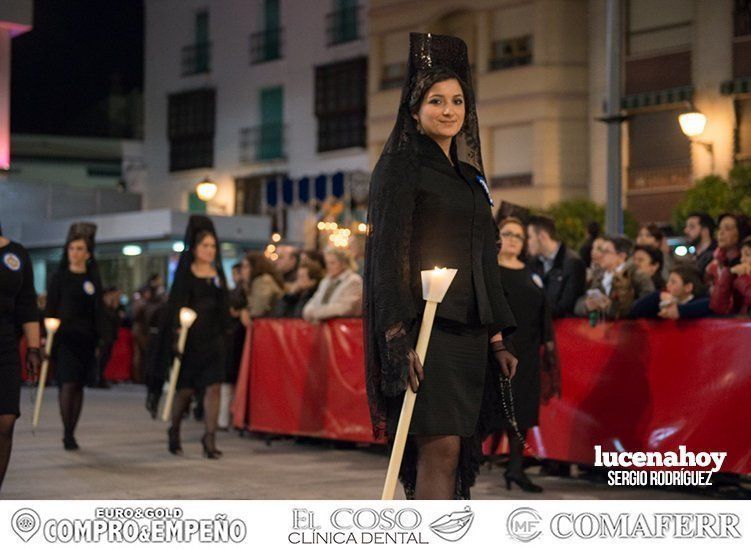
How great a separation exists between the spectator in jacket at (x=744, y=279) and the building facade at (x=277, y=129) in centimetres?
2094

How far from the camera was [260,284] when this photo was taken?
12.7 meters

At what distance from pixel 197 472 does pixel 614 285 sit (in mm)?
3016

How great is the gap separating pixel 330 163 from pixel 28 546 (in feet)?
93.5

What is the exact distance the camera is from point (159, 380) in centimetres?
1083

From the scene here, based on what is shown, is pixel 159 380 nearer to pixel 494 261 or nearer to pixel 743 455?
pixel 743 455

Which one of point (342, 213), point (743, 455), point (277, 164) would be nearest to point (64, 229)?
point (342, 213)

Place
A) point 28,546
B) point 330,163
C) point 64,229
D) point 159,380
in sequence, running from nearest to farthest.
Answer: point 28,546, point 159,380, point 64,229, point 330,163

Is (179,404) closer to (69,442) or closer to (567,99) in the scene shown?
(69,442)

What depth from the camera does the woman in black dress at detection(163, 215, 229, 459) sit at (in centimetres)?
1002

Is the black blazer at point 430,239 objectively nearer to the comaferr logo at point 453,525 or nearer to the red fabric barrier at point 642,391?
the comaferr logo at point 453,525

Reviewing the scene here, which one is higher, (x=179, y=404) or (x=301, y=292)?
(x=301, y=292)

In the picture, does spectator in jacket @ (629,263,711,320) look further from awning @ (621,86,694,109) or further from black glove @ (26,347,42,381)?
awning @ (621,86,694,109)

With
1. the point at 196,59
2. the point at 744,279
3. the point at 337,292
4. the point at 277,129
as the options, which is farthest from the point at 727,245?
the point at 277,129

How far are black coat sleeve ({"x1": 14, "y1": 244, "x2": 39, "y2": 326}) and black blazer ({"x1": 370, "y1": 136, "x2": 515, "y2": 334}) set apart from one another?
2.66m
